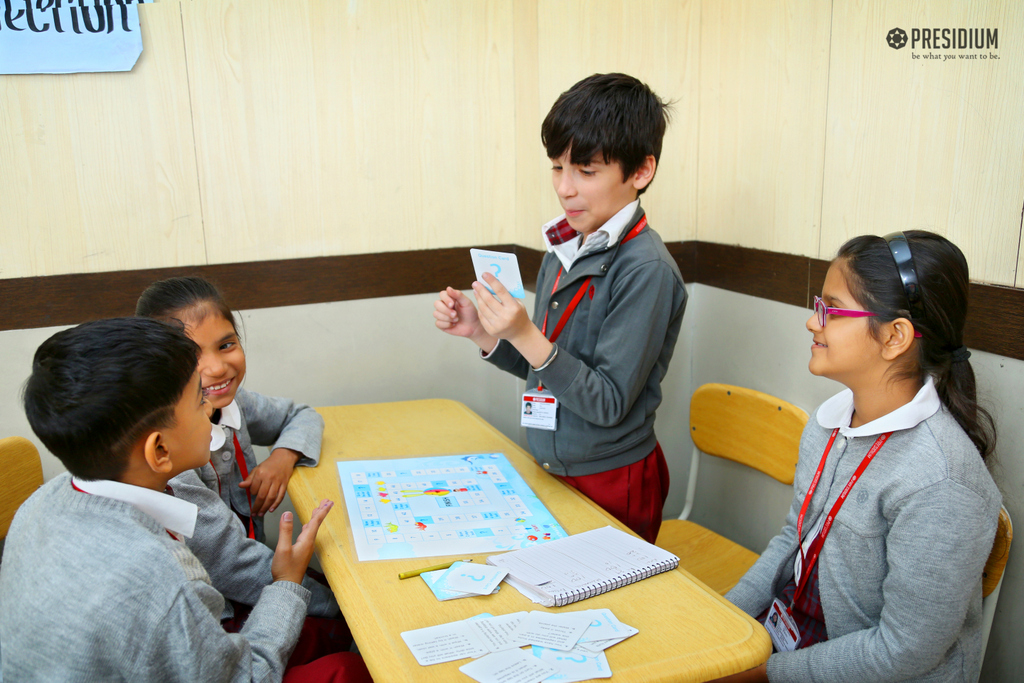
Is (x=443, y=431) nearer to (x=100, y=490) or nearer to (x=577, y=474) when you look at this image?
(x=577, y=474)

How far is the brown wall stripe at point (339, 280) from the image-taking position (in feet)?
7.59

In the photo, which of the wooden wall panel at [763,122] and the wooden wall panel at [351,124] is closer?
the wooden wall panel at [763,122]

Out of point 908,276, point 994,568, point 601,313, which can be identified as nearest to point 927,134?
point 908,276

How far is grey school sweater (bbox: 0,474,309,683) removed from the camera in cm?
108

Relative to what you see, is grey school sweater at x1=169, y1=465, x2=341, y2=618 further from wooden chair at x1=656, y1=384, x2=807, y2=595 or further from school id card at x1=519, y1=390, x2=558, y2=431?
wooden chair at x1=656, y1=384, x2=807, y2=595

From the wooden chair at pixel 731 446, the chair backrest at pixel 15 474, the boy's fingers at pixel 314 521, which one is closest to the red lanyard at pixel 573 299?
the boy's fingers at pixel 314 521

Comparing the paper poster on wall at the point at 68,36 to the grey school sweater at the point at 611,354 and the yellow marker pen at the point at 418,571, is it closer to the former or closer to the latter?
the grey school sweater at the point at 611,354

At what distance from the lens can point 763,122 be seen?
2.35m

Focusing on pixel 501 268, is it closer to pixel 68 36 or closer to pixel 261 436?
pixel 261 436

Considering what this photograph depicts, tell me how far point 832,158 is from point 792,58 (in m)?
0.36

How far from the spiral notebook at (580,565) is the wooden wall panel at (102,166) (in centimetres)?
169

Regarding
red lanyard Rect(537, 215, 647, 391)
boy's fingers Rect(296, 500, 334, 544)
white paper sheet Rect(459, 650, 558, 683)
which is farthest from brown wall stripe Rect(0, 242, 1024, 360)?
white paper sheet Rect(459, 650, 558, 683)

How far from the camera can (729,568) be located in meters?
2.23

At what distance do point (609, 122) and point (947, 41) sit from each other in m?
0.79
